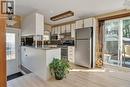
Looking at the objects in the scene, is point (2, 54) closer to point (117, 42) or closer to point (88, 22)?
point (88, 22)

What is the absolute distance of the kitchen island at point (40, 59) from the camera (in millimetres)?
3809

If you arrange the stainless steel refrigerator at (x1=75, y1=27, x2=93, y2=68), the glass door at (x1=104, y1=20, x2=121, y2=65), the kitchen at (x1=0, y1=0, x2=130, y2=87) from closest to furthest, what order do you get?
the kitchen at (x1=0, y1=0, x2=130, y2=87) < the stainless steel refrigerator at (x1=75, y1=27, x2=93, y2=68) < the glass door at (x1=104, y1=20, x2=121, y2=65)

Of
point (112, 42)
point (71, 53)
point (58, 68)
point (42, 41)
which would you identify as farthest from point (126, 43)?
point (42, 41)

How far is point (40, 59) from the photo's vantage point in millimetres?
4012

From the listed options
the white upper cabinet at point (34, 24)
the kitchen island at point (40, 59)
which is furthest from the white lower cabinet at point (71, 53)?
the kitchen island at point (40, 59)

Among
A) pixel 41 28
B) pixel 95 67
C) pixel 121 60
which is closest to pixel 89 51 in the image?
pixel 95 67

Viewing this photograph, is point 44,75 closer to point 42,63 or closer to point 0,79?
point 42,63

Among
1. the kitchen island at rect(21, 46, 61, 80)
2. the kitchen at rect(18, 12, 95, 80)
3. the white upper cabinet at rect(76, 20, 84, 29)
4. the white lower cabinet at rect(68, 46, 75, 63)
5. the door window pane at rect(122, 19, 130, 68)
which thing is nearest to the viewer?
the kitchen island at rect(21, 46, 61, 80)

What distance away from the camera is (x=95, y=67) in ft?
17.9

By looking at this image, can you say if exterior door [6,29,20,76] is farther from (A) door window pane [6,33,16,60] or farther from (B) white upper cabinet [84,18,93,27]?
(B) white upper cabinet [84,18,93,27]

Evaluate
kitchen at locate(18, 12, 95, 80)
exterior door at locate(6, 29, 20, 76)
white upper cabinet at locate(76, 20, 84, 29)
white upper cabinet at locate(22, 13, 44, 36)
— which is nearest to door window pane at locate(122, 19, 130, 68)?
kitchen at locate(18, 12, 95, 80)

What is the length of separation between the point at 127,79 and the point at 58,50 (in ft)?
7.68

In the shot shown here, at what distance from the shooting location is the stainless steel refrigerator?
528 cm

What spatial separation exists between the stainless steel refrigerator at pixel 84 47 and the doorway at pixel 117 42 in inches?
35.3
